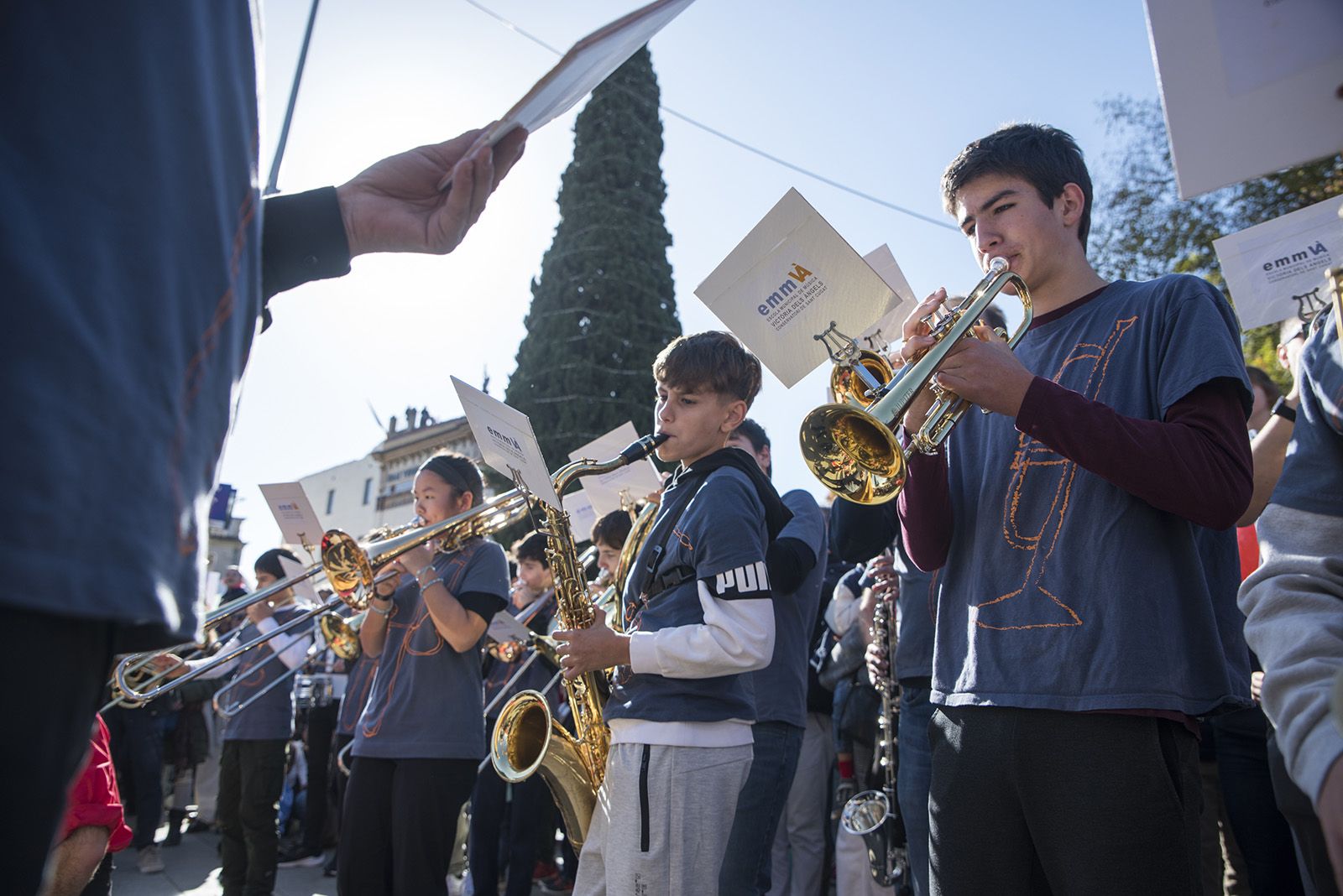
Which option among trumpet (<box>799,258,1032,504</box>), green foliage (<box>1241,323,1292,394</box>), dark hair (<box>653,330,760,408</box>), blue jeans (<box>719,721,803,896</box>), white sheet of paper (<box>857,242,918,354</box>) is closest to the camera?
trumpet (<box>799,258,1032,504</box>)

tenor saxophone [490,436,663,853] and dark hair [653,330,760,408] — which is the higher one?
dark hair [653,330,760,408]

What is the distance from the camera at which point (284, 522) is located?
5500mm

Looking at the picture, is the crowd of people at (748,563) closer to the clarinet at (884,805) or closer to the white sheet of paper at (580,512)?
the clarinet at (884,805)

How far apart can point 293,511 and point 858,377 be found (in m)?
4.06

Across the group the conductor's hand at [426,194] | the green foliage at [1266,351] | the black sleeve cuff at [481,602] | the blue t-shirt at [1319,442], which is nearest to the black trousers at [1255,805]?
the blue t-shirt at [1319,442]

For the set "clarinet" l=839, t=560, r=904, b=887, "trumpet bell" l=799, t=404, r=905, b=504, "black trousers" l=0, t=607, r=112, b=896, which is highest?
"trumpet bell" l=799, t=404, r=905, b=504

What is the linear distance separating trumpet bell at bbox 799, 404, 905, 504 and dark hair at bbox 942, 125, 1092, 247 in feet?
2.42

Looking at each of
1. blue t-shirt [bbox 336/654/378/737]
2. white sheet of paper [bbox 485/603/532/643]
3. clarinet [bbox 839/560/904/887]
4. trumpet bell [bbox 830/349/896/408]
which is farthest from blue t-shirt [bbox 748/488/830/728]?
blue t-shirt [bbox 336/654/378/737]

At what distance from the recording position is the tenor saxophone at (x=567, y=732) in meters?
3.56

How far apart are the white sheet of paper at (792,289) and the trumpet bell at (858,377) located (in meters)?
0.35

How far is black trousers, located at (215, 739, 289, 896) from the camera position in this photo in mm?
5398

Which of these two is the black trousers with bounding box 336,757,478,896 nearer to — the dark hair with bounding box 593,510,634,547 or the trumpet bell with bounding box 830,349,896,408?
the dark hair with bounding box 593,510,634,547

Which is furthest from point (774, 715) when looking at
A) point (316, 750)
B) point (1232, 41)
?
point (316, 750)

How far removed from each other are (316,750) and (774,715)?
5.93 metres
